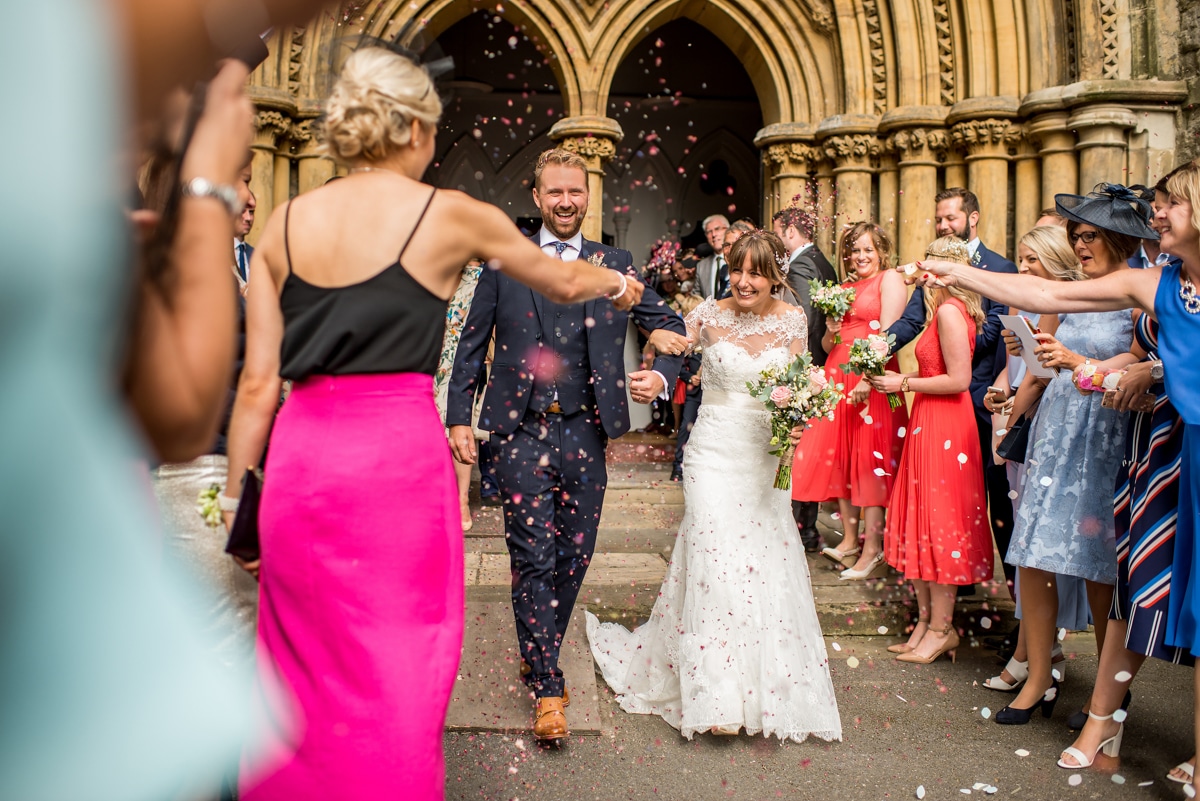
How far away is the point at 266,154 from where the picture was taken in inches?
332

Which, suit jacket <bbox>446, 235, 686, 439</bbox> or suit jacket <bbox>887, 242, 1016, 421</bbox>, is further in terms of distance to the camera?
suit jacket <bbox>887, 242, 1016, 421</bbox>

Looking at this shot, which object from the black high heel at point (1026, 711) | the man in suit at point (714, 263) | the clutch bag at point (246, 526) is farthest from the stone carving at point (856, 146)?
the clutch bag at point (246, 526)

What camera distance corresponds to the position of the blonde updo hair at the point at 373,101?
2123 millimetres

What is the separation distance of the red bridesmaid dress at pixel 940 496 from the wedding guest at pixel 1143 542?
3.54 ft

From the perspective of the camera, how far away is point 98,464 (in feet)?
2.42

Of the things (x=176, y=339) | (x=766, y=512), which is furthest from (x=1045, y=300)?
(x=176, y=339)

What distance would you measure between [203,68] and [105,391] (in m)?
0.27

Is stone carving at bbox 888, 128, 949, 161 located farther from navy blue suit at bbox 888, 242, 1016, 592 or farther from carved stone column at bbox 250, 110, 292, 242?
carved stone column at bbox 250, 110, 292, 242

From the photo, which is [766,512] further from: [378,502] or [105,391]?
[105,391]

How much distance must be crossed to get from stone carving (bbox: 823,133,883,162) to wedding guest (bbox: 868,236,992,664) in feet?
13.2

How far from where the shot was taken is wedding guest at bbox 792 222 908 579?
5.85 m

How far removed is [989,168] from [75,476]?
8749 millimetres

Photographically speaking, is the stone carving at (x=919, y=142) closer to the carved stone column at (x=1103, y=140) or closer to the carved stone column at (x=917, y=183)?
the carved stone column at (x=917, y=183)

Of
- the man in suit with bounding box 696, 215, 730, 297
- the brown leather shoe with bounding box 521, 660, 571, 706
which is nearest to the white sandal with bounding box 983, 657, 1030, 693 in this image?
the brown leather shoe with bounding box 521, 660, 571, 706
